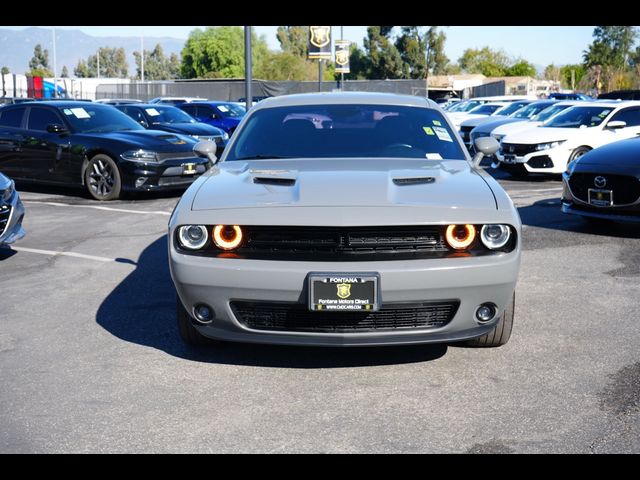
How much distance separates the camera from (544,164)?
47.2ft

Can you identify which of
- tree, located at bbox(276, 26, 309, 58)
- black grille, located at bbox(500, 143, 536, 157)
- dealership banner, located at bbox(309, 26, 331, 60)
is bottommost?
black grille, located at bbox(500, 143, 536, 157)

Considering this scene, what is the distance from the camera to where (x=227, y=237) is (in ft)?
14.0

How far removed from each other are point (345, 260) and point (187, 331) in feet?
3.72

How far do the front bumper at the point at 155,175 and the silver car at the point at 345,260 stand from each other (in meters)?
7.72

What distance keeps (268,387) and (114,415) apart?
78 centimetres

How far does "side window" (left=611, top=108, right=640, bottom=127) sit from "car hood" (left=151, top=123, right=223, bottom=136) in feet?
25.7

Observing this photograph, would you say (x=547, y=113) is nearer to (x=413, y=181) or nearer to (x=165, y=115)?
(x=165, y=115)

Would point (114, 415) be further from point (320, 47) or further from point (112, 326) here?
point (320, 47)

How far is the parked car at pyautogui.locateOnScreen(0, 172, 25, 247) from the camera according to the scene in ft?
23.8

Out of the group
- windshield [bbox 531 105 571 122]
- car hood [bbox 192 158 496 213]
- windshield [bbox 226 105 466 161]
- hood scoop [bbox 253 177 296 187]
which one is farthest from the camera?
windshield [bbox 531 105 571 122]

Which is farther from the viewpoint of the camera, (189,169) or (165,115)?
(165,115)

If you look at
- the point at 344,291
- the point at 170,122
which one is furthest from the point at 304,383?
the point at 170,122

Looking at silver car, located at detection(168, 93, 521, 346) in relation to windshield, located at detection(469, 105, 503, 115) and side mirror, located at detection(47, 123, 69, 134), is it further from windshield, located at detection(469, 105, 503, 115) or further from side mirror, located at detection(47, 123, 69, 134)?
windshield, located at detection(469, 105, 503, 115)

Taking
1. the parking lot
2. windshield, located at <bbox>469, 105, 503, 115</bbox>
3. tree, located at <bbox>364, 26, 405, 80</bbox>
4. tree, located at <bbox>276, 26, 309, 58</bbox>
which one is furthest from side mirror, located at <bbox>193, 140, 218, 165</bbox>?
tree, located at <bbox>276, 26, 309, 58</bbox>
